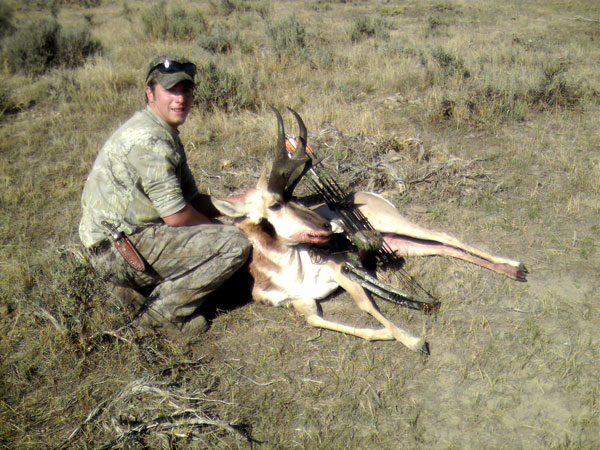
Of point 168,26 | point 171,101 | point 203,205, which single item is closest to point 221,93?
point 203,205

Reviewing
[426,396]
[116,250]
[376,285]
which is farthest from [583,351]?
[116,250]

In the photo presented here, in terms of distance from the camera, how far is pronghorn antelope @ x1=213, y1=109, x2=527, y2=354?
3697 mm

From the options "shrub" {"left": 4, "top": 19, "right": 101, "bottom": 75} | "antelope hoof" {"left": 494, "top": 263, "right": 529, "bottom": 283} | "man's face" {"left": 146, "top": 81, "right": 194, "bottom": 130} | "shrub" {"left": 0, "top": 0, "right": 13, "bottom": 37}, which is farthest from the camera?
"shrub" {"left": 0, "top": 0, "right": 13, "bottom": 37}

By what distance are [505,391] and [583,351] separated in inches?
29.3

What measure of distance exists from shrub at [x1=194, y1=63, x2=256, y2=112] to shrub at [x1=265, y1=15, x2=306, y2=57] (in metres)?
2.53

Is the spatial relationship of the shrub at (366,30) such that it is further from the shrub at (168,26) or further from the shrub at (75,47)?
the shrub at (75,47)

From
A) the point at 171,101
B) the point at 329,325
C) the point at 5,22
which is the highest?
the point at 171,101

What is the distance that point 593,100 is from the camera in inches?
300

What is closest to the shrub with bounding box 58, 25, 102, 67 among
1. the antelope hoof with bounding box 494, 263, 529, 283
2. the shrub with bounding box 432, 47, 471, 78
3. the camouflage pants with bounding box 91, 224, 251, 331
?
the shrub with bounding box 432, 47, 471, 78

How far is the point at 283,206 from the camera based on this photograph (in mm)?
3836

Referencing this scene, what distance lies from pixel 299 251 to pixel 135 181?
1514 millimetres

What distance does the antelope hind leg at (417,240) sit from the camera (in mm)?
4414

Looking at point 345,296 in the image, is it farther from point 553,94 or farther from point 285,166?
point 553,94

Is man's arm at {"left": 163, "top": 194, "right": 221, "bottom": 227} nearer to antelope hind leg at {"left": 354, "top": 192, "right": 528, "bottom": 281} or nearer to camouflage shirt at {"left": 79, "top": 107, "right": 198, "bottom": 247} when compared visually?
camouflage shirt at {"left": 79, "top": 107, "right": 198, "bottom": 247}
